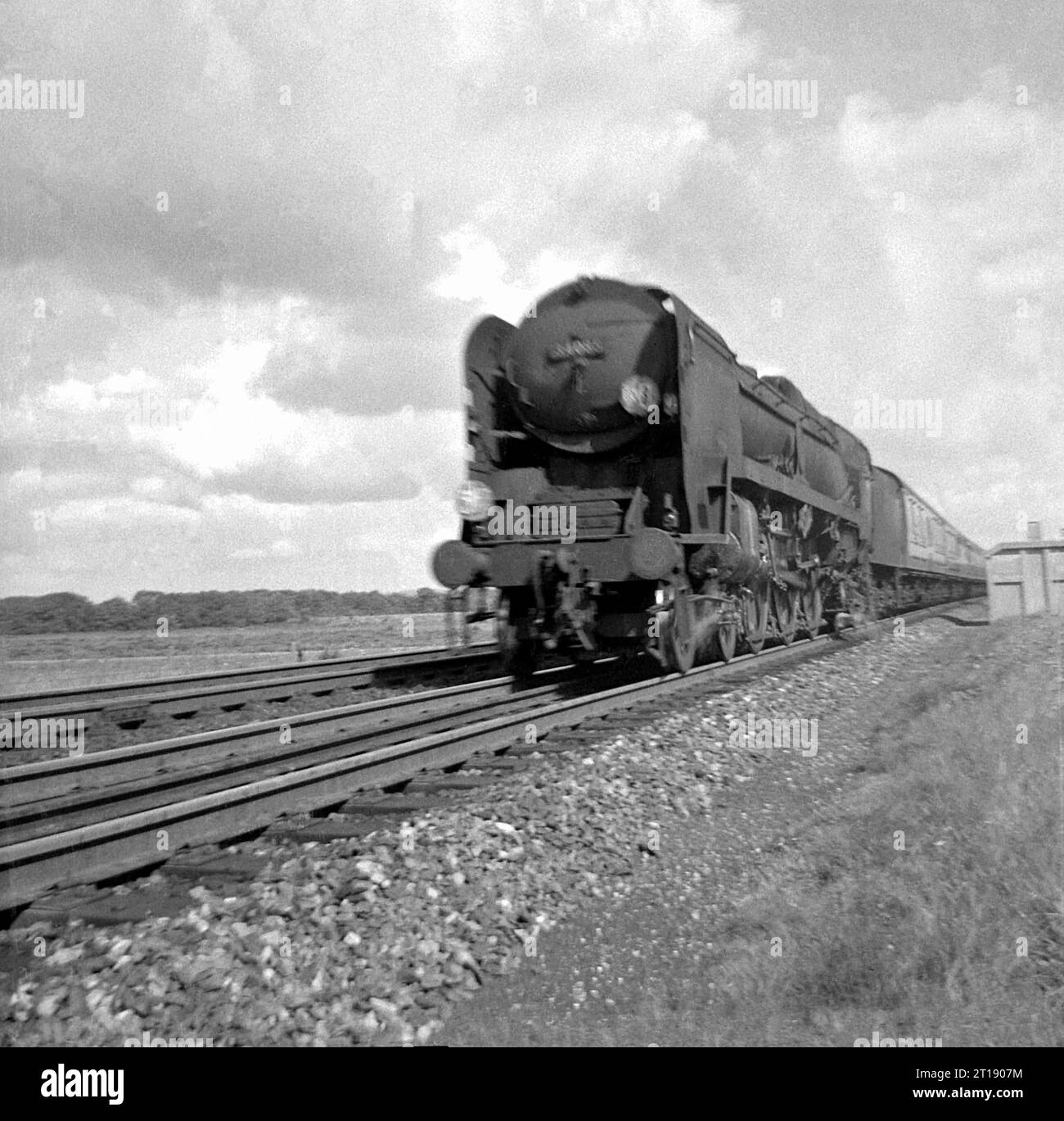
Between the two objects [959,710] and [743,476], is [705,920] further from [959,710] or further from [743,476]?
[743,476]

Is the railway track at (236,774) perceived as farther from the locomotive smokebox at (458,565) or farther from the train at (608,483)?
the locomotive smokebox at (458,565)

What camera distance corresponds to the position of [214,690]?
9.50 meters

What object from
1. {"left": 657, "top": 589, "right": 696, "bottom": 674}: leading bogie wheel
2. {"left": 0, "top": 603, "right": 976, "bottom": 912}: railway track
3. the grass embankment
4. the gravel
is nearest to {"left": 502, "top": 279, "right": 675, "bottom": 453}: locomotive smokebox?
{"left": 657, "top": 589, "right": 696, "bottom": 674}: leading bogie wheel

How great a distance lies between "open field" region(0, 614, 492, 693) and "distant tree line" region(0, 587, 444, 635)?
1181mm

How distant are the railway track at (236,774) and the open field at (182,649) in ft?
11.2

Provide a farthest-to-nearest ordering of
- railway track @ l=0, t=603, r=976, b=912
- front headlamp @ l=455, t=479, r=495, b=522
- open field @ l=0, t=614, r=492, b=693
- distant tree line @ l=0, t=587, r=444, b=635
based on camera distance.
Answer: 1. distant tree line @ l=0, t=587, r=444, b=635
2. open field @ l=0, t=614, r=492, b=693
3. front headlamp @ l=455, t=479, r=495, b=522
4. railway track @ l=0, t=603, r=976, b=912

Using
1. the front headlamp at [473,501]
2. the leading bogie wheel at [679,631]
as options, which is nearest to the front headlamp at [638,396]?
the front headlamp at [473,501]

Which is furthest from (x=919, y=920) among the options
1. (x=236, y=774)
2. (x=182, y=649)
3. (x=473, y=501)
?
(x=182, y=649)

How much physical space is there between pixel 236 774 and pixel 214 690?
3.65 meters

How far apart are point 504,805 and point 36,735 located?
15.9ft

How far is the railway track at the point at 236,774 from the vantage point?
13.9 ft

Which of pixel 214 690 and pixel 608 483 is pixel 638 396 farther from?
pixel 214 690

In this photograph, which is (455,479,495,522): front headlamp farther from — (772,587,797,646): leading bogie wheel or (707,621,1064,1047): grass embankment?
(707,621,1064,1047): grass embankment

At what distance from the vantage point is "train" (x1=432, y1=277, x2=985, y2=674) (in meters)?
9.53
